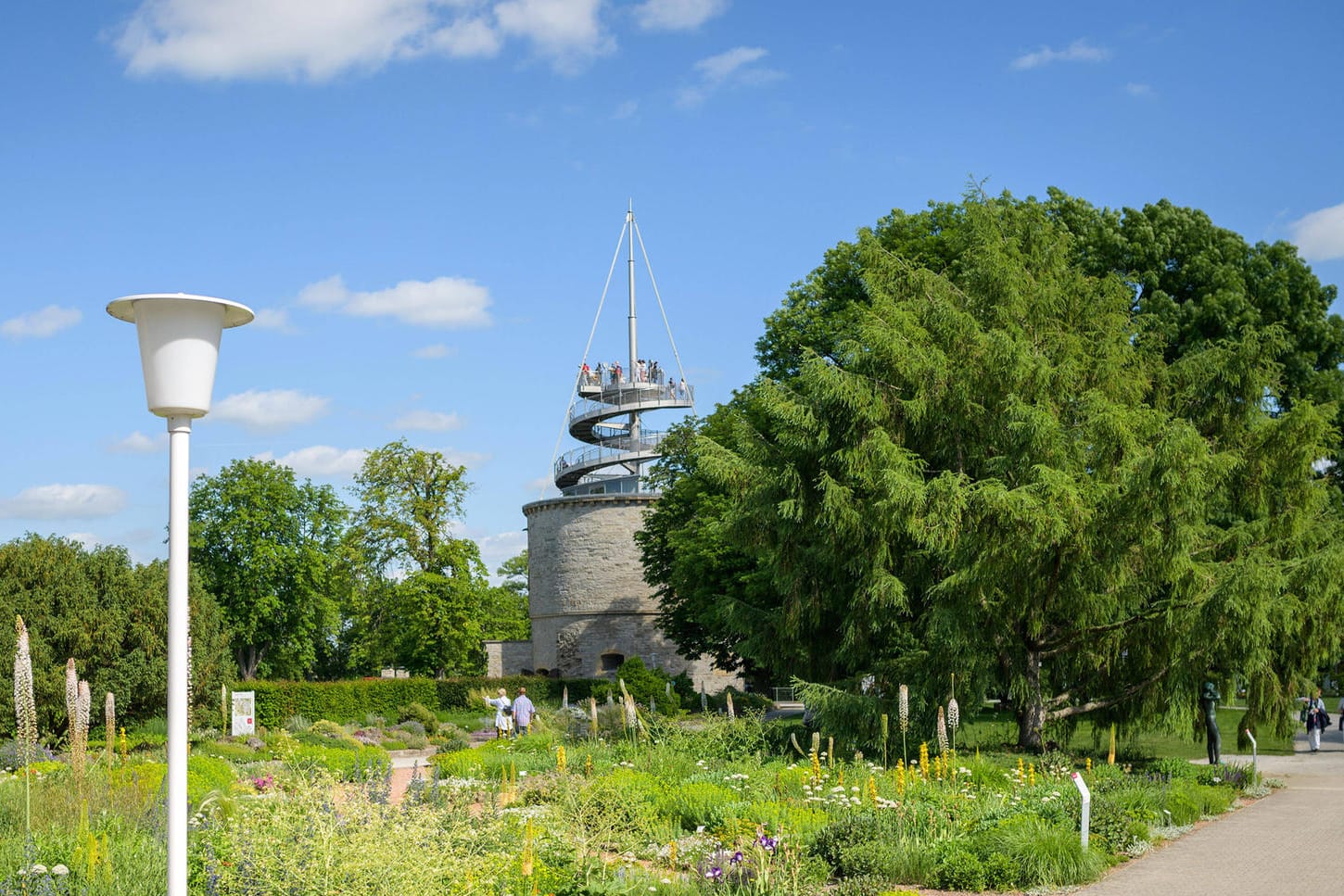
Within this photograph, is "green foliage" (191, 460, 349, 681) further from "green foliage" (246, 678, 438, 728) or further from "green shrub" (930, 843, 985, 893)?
"green shrub" (930, 843, 985, 893)

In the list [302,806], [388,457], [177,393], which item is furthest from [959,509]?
[388,457]

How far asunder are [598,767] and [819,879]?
5255 millimetres

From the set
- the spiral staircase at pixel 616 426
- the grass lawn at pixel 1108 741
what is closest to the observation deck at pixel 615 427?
the spiral staircase at pixel 616 426

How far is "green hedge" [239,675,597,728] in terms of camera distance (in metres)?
29.3

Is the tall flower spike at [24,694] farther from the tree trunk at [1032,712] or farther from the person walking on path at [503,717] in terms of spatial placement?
the person walking on path at [503,717]

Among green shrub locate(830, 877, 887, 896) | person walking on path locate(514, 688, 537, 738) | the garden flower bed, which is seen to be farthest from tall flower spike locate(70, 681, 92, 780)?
person walking on path locate(514, 688, 537, 738)

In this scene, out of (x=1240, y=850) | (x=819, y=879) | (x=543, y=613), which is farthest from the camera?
(x=543, y=613)

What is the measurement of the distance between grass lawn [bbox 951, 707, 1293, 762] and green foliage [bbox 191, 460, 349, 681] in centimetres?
2789

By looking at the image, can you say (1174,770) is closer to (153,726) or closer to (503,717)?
(503,717)

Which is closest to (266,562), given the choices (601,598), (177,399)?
(601,598)

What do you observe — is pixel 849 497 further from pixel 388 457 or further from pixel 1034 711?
pixel 388 457

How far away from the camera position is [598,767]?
13.3 m

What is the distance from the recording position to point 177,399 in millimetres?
5254

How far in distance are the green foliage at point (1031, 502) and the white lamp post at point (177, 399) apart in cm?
1043
